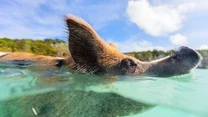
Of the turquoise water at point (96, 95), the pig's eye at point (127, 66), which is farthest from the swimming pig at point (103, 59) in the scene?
the turquoise water at point (96, 95)

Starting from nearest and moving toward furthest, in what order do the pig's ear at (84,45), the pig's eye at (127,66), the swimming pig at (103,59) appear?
the pig's ear at (84,45)
the swimming pig at (103,59)
the pig's eye at (127,66)

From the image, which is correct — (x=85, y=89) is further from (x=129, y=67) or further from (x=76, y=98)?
(x=129, y=67)

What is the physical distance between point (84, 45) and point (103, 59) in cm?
44

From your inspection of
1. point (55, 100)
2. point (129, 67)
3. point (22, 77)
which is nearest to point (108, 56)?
point (129, 67)

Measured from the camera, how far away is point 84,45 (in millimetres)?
4781

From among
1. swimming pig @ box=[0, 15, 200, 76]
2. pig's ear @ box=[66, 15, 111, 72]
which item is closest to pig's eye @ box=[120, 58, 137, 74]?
swimming pig @ box=[0, 15, 200, 76]

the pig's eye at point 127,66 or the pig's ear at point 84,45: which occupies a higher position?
the pig's ear at point 84,45

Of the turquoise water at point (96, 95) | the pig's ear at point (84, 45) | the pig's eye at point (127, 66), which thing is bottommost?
the turquoise water at point (96, 95)

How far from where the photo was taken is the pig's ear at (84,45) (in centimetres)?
450

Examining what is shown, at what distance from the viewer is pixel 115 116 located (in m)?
4.95

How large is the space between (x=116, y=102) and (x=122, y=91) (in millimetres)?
348

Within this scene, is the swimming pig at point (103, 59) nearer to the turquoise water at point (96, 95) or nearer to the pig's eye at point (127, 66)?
the pig's eye at point (127, 66)

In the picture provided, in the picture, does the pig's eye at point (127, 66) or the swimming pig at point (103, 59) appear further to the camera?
the pig's eye at point (127, 66)

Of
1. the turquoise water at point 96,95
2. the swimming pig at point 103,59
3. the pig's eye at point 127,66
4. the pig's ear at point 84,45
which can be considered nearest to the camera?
the pig's ear at point 84,45
